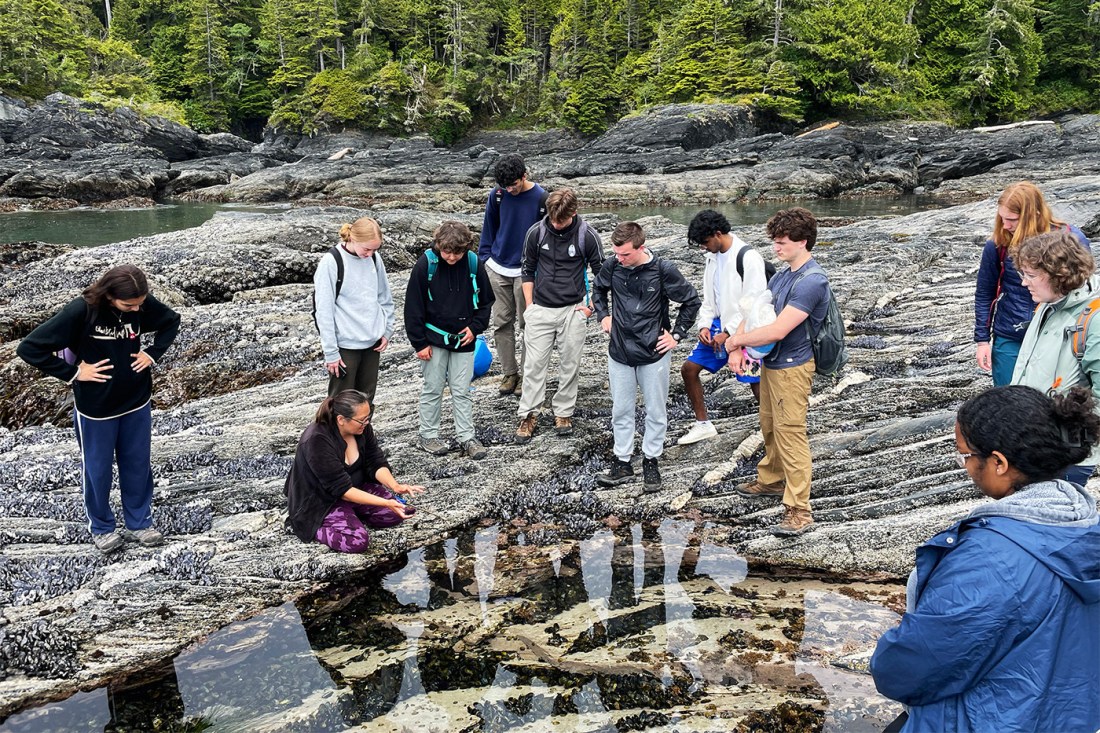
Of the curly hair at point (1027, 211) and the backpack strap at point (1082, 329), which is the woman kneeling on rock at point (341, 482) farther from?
the curly hair at point (1027, 211)

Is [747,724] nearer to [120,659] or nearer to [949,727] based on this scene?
[949,727]

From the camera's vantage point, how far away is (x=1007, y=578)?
2312mm

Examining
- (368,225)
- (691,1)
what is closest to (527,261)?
(368,225)

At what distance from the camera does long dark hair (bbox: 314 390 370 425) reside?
19.3 feet

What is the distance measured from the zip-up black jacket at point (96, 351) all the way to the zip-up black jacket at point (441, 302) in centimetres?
254

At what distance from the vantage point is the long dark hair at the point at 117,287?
576 centimetres

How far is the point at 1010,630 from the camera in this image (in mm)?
2332

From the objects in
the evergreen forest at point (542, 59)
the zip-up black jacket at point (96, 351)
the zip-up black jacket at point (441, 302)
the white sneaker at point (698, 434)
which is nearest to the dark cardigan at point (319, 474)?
the zip-up black jacket at point (96, 351)

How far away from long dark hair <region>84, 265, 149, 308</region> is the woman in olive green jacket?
240 inches

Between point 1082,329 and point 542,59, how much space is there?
8178 cm

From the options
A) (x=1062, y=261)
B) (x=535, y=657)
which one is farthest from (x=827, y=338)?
(x=535, y=657)

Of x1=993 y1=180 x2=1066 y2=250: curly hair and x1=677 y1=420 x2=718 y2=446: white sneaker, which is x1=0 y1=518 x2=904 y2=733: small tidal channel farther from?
x1=993 y1=180 x2=1066 y2=250: curly hair

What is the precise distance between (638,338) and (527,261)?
2050mm

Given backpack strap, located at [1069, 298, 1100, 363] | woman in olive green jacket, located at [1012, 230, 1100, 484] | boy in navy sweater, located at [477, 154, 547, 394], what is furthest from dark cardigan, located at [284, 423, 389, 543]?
backpack strap, located at [1069, 298, 1100, 363]
